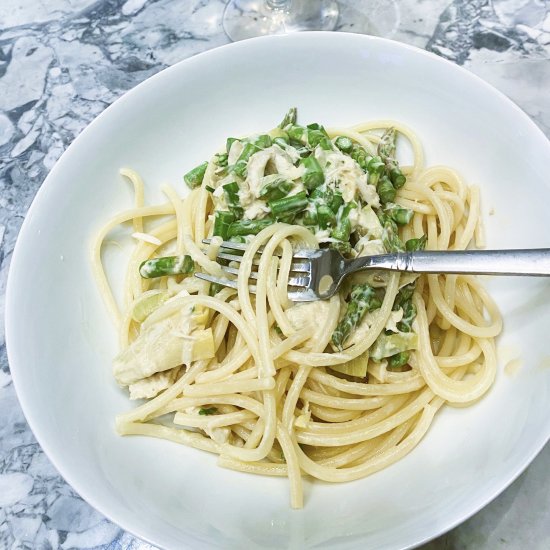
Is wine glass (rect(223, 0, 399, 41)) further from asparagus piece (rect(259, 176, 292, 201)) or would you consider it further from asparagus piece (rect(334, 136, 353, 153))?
asparagus piece (rect(259, 176, 292, 201))

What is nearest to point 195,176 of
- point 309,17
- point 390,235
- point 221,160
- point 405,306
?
point 221,160

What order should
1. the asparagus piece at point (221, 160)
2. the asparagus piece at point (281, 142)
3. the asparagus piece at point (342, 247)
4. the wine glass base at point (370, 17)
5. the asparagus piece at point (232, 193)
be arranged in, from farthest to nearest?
the wine glass base at point (370, 17)
the asparagus piece at point (221, 160)
the asparagus piece at point (281, 142)
the asparagus piece at point (232, 193)
the asparagus piece at point (342, 247)

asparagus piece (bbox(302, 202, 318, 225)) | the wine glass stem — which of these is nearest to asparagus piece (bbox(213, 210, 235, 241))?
asparagus piece (bbox(302, 202, 318, 225))

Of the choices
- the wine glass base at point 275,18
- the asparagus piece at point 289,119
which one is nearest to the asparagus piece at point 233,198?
the asparagus piece at point 289,119

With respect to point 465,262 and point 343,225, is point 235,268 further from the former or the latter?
point 465,262

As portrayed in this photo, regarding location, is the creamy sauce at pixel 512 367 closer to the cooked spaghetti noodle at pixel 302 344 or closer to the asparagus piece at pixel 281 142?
Result: the cooked spaghetti noodle at pixel 302 344

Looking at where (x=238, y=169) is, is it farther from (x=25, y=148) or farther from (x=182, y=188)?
(x=25, y=148)
